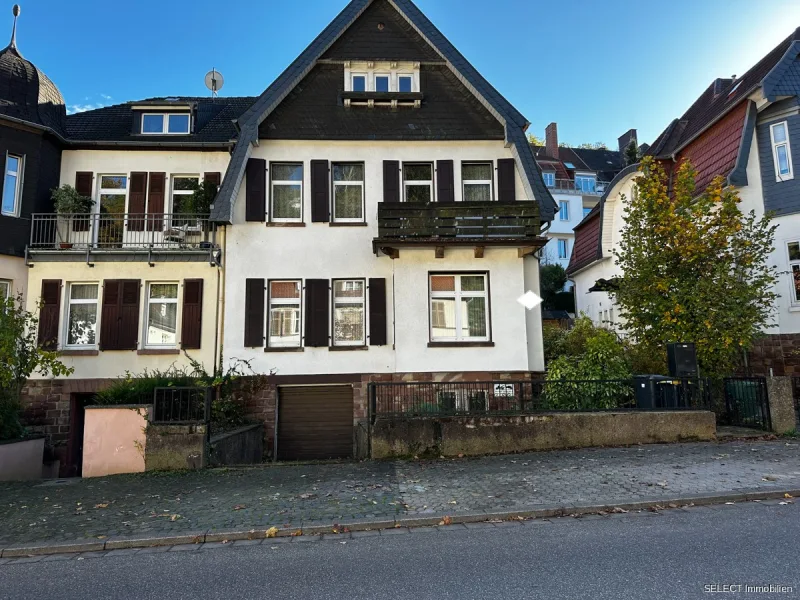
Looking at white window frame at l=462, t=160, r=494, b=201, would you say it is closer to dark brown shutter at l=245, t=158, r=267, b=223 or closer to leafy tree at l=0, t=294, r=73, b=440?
dark brown shutter at l=245, t=158, r=267, b=223

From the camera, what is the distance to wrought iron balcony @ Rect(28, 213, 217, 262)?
1355 centimetres

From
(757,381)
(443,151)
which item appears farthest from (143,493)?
(757,381)

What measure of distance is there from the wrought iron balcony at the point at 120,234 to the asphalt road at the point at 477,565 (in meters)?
9.57

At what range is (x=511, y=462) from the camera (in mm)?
8953

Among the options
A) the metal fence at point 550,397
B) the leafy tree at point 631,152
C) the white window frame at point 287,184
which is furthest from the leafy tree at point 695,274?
the leafy tree at point 631,152

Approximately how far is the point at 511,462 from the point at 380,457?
8.00 feet

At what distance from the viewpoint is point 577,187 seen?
49156 mm

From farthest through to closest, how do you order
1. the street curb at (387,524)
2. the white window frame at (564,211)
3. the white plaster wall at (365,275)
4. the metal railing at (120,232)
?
the white window frame at (564,211) → the metal railing at (120,232) → the white plaster wall at (365,275) → the street curb at (387,524)

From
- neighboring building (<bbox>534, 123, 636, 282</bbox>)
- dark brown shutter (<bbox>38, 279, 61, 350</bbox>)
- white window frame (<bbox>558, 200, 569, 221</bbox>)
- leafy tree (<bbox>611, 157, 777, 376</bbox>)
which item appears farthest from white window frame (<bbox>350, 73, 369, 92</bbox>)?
white window frame (<bbox>558, 200, 569, 221</bbox>)

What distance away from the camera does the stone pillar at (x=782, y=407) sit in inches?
414

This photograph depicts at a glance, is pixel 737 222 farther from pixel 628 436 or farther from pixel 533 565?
pixel 533 565

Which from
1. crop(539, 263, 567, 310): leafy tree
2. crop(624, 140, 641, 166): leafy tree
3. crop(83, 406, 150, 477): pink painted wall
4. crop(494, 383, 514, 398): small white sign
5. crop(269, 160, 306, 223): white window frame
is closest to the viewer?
crop(83, 406, 150, 477): pink painted wall

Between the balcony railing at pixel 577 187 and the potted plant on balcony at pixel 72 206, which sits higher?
the balcony railing at pixel 577 187

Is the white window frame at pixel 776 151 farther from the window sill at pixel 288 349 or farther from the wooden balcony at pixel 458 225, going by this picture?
the window sill at pixel 288 349
